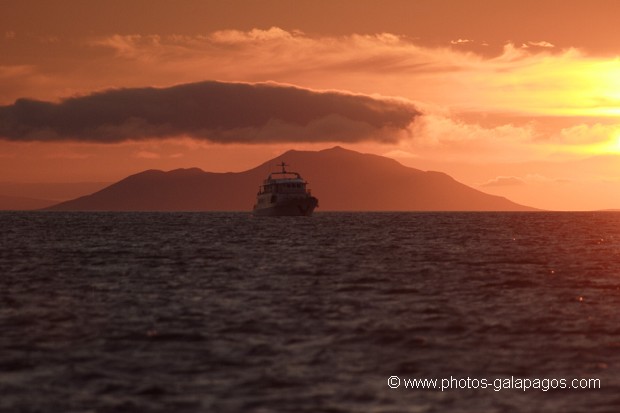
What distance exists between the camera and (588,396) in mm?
16938

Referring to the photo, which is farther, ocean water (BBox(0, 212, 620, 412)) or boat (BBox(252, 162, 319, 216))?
boat (BBox(252, 162, 319, 216))

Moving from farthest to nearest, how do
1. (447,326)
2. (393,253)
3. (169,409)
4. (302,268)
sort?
(393,253), (302,268), (447,326), (169,409)

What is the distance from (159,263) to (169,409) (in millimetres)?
37761

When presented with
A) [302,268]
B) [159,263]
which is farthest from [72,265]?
[302,268]

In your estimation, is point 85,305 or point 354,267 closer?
point 85,305

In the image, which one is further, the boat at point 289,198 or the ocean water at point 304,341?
the boat at point 289,198

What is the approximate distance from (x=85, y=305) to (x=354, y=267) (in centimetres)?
2191

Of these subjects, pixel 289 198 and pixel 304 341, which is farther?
pixel 289 198

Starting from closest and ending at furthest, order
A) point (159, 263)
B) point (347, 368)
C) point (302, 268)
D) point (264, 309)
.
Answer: point (347, 368) < point (264, 309) < point (302, 268) < point (159, 263)

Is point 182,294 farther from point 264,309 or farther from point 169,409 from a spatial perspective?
point 169,409

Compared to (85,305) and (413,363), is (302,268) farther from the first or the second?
(413,363)

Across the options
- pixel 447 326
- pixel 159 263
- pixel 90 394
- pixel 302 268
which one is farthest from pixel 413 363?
pixel 159 263

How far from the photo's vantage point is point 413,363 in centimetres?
1991

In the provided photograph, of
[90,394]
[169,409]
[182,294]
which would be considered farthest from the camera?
[182,294]
